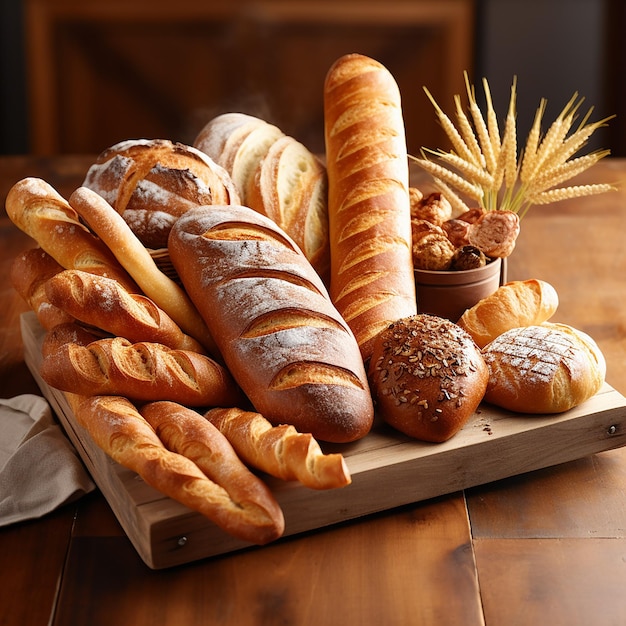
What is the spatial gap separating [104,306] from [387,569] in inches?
21.4

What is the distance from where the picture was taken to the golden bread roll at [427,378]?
48.7 inches

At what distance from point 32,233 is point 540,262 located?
1129mm

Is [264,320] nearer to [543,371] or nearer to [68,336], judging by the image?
[68,336]

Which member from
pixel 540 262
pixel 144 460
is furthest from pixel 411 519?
pixel 540 262

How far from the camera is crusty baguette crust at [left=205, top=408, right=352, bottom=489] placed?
1075 millimetres

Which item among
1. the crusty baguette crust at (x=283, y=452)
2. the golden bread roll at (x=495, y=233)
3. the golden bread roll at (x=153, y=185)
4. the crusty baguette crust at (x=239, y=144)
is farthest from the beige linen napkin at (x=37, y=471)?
the golden bread roll at (x=495, y=233)

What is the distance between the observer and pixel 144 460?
1111 mm

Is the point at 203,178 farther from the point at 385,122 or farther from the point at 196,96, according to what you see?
the point at 196,96

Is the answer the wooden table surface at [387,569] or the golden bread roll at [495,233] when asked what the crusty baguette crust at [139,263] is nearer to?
the wooden table surface at [387,569]

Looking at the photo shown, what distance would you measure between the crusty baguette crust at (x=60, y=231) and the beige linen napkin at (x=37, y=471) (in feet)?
0.80

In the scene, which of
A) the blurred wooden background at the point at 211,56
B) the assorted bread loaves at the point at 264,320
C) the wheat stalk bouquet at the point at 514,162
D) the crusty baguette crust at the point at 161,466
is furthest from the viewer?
the blurred wooden background at the point at 211,56

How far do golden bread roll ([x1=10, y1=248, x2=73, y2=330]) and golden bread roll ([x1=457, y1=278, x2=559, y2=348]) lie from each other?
0.69 metres

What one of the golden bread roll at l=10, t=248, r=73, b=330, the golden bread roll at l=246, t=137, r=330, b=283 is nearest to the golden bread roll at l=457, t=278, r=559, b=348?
the golden bread roll at l=246, t=137, r=330, b=283

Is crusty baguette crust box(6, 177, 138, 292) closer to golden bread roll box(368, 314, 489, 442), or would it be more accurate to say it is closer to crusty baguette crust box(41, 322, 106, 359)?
crusty baguette crust box(41, 322, 106, 359)
